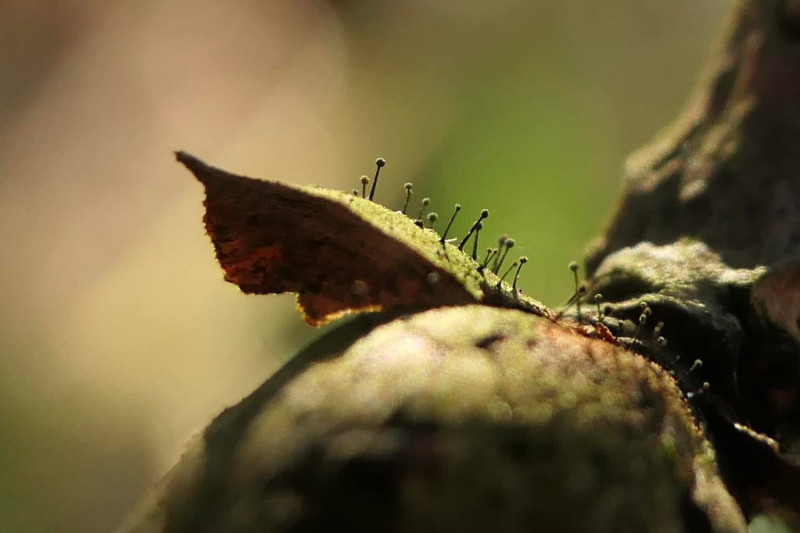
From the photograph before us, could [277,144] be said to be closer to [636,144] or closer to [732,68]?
[636,144]

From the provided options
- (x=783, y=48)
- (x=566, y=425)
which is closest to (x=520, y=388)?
(x=566, y=425)

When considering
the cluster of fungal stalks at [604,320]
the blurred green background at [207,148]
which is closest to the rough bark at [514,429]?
the cluster of fungal stalks at [604,320]

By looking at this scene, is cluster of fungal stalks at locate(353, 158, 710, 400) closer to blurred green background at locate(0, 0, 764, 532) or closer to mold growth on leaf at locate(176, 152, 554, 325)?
mold growth on leaf at locate(176, 152, 554, 325)

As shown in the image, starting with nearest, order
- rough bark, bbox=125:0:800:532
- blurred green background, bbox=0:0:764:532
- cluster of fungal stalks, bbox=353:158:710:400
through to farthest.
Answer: rough bark, bbox=125:0:800:532, cluster of fungal stalks, bbox=353:158:710:400, blurred green background, bbox=0:0:764:532

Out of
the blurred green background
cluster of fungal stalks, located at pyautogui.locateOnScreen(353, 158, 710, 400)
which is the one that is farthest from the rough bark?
the blurred green background

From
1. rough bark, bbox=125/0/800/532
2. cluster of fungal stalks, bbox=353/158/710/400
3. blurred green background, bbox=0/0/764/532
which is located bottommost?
rough bark, bbox=125/0/800/532

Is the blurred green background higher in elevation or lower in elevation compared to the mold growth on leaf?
higher
